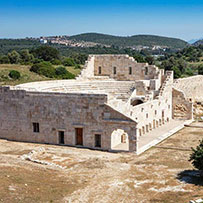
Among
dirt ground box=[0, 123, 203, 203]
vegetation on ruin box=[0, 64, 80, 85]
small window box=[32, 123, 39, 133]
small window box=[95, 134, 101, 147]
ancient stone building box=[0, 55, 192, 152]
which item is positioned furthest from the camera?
vegetation on ruin box=[0, 64, 80, 85]

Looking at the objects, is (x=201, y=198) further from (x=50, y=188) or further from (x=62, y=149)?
(x=62, y=149)

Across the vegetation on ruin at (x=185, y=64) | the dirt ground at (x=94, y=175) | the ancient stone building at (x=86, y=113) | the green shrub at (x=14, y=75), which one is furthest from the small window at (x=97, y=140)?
the vegetation on ruin at (x=185, y=64)

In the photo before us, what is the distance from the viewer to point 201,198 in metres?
17.5

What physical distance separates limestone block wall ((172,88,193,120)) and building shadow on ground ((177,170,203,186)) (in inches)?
693

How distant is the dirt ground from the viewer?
18.4 metres

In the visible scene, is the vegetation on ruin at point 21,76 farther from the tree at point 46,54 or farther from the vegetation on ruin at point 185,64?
the vegetation on ruin at point 185,64

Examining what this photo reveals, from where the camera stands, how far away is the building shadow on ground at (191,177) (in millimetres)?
20172

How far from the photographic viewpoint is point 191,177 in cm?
2095

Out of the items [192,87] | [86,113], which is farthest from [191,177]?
[192,87]

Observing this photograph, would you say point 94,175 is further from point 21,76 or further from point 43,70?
point 43,70

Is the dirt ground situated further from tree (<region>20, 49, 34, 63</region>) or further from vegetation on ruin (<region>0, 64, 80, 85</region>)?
tree (<region>20, 49, 34, 63</region>)

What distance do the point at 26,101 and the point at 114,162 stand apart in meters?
9.11

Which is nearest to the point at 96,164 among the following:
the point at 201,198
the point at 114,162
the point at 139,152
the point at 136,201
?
the point at 114,162

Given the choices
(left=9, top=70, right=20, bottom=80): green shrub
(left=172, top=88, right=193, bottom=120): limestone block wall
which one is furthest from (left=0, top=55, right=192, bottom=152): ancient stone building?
(left=9, top=70, right=20, bottom=80): green shrub
